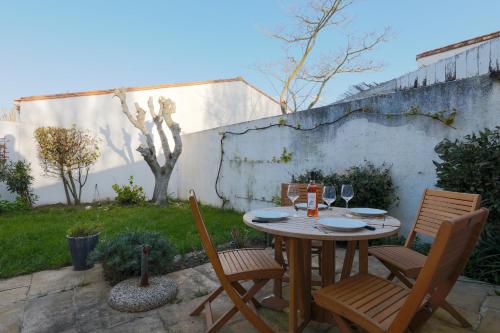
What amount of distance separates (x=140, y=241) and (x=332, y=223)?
200cm

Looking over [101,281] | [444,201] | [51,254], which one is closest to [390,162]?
[444,201]

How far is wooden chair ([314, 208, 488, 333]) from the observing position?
1.17 metres

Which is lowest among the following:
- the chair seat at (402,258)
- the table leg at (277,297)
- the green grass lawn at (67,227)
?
the green grass lawn at (67,227)

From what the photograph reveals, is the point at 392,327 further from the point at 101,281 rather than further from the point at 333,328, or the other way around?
the point at 101,281

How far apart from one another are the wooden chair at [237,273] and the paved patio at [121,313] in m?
0.22

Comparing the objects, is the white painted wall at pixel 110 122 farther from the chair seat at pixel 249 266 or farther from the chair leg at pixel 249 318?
the chair leg at pixel 249 318

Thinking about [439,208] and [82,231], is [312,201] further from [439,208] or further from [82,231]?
[82,231]

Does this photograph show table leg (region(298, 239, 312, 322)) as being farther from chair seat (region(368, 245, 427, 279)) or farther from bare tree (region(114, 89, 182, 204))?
bare tree (region(114, 89, 182, 204))

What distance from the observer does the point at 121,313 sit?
229 cm

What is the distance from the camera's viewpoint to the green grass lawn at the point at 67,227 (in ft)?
11.6

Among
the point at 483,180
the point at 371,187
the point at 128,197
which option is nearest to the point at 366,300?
the point at 483,180

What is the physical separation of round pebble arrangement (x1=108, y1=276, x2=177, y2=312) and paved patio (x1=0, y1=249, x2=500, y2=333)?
0.05 metres

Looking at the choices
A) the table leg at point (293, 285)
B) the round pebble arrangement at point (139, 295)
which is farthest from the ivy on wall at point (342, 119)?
the round pebble arrangement at point (139, 295)

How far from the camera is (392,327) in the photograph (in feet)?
4.16
